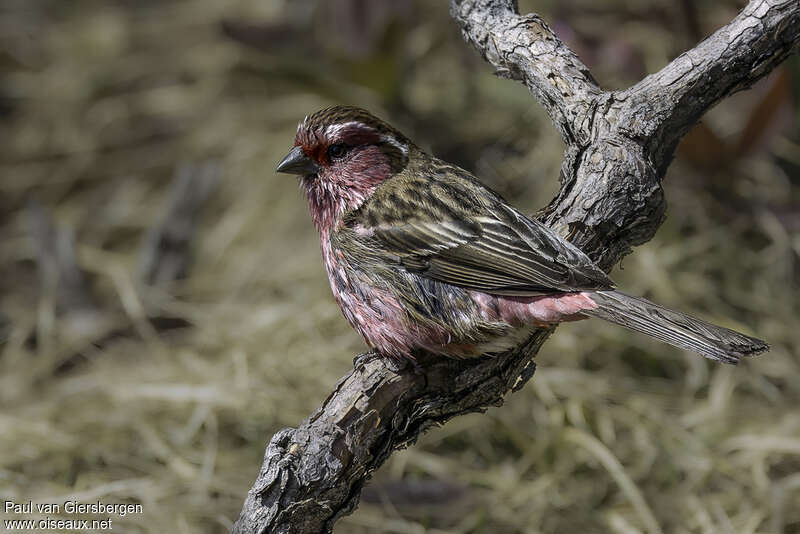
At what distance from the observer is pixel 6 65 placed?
655cm

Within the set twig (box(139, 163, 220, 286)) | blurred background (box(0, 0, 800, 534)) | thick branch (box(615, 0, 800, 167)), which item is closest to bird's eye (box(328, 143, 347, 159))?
thick branch (box(615, 0, 800, 167))

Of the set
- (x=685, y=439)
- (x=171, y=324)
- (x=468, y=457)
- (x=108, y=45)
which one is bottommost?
(x=685, y=439)

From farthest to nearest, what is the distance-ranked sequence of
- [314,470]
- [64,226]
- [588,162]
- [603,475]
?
[64,226], [603,475], [588,162], [314,470]

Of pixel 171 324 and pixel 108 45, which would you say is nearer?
pixel 171 324

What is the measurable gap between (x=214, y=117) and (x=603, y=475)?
394 centimetres

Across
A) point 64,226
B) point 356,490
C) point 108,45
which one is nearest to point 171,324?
point 64,226

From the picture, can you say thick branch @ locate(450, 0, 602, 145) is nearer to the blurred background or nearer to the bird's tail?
the bird's tail

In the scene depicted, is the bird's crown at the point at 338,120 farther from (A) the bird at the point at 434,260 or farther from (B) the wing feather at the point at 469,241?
(B) the wing feather at the point at 469,241

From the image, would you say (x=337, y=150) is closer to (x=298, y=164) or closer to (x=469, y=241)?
(x=298, y=164)

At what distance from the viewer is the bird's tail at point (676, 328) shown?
6.83 ft

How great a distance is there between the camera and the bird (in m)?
2.37

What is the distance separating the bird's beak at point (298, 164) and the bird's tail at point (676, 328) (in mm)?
1120

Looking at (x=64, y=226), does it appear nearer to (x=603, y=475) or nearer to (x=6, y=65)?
(x=6, y=65)

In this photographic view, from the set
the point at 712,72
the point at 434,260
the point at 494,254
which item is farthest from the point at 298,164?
the point at 712,72
